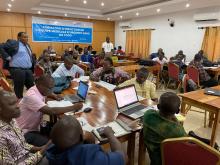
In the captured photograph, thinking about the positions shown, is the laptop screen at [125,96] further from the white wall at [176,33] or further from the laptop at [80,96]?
the white wall at [176,33]

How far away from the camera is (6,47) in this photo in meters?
3.46

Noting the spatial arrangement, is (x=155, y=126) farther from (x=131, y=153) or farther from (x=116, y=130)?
(x=131, y=153)

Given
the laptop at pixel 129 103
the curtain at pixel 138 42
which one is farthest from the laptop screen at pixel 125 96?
the curtain at pixel 138 42

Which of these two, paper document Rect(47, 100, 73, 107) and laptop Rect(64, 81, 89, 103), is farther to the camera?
laptop Rect(64, 81, 89, 103)

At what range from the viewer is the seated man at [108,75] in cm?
355

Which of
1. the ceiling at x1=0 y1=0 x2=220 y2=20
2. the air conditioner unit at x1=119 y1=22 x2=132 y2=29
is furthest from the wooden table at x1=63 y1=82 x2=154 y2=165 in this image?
the air conditioner unit at x1=119 y1=22 x2=132 y2=29

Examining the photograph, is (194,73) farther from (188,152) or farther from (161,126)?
(188,152)

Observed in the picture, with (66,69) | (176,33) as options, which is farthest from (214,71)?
(66,69)

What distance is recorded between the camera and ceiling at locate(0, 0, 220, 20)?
6457 millimetres

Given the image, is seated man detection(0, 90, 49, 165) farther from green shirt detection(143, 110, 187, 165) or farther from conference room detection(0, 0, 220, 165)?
green shirt detection(143, 110, 187, 165)

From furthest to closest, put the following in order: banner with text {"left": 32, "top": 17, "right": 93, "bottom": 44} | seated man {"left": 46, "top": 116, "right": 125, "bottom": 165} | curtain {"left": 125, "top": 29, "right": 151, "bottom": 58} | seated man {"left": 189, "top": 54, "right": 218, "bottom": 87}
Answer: curtain {"left": 125, "top": 29, "right": 151, "bottom": 58} < banner with text {"left": 32, "top": 17, "right": 93, "bottom": 44} < seated man {"left": 189, "top": 54, "right": 218, "bottom": 87} < seated man {"left": 46, "top": 116, "right": 125, "bottom": 165}

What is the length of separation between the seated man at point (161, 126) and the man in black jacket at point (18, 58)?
110 inches

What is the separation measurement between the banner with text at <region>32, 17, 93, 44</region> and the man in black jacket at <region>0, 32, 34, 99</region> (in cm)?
636

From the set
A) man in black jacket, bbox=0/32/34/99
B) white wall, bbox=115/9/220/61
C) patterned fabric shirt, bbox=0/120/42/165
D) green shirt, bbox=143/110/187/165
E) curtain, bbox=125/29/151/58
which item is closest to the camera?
patterned fabric shirt, bbox=0/120/42/165
